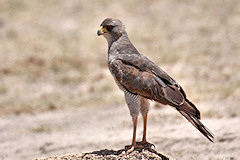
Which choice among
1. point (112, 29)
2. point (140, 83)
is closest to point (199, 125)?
point (140, 83)

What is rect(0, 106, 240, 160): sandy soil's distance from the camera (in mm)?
8633

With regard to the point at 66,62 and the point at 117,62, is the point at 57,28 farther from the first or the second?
the point at 117,62

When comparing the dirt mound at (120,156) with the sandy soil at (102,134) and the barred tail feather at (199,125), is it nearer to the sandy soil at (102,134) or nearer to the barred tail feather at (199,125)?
the barred tail feather at (199,125)

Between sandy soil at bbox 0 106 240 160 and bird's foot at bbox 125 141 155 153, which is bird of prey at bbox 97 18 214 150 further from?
sandy soil at bbox 0 106 240 160

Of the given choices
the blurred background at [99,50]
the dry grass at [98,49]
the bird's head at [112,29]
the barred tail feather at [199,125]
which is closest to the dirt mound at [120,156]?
the barred tail feather at [199,125]

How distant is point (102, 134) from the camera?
34.7ft

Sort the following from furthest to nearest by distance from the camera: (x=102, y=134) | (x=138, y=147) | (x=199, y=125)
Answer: (x=102, y=134)
(x=138, y=147)
(x=199, y=125)

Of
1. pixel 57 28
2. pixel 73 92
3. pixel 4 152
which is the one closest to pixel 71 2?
pixel 57 28

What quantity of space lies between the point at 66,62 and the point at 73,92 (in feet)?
14.0

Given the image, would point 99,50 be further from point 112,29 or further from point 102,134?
point 112,29

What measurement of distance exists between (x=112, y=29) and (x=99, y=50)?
15601 mm

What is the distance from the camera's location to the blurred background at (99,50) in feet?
47.4

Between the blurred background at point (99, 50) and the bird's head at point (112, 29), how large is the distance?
17.8 ft

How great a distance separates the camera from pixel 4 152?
375 inches
